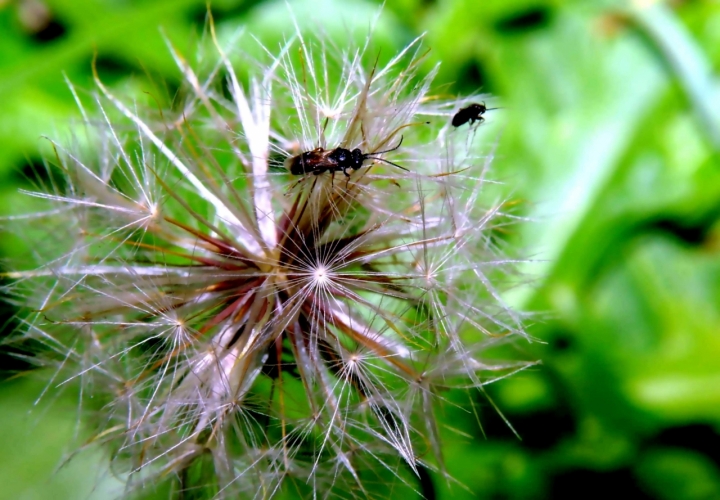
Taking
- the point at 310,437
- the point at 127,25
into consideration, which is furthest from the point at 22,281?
the point at 127,25

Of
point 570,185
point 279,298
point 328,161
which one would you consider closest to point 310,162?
point 328,161

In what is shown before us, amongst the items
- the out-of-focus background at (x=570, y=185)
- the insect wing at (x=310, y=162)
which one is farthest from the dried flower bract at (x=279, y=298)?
the out-of-focus background at (x=570, y=185)

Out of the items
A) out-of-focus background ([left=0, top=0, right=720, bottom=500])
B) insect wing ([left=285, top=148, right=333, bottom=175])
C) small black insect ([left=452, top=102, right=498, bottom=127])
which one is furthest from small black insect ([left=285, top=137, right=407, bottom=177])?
out-of-focus background ([left=0, top=0, right=720, bottom=500])

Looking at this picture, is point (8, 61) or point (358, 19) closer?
point (358, 19)

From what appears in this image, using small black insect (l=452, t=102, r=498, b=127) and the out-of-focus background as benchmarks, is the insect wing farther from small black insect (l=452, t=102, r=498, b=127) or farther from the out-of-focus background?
the out-of-focus background

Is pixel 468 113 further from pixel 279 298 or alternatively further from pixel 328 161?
pixel 279 298

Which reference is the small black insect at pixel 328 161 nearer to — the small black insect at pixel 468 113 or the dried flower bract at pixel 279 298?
the dried flower bract at pixel 279 298

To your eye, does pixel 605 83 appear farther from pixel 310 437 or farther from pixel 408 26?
pixel 310 437
